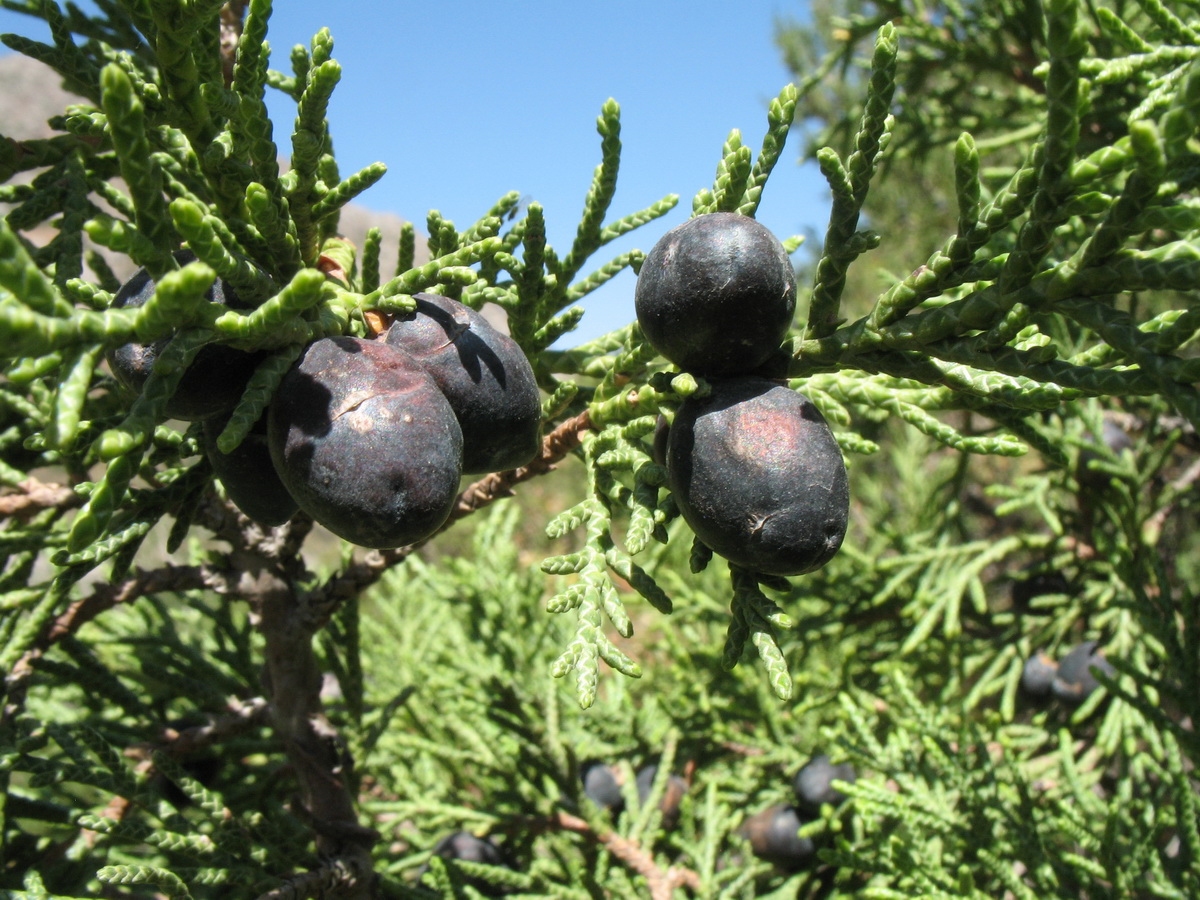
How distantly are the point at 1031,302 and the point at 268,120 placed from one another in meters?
1.07

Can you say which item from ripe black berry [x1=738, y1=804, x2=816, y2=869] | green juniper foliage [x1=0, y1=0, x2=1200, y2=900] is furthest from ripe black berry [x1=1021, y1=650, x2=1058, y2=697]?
ripe black berry [x1=738, y1=804, x2=816, y2=869]

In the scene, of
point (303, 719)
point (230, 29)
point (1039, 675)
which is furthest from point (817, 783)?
point (230, 29)

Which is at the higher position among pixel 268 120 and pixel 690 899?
pixel 268 120

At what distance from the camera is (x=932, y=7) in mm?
6547

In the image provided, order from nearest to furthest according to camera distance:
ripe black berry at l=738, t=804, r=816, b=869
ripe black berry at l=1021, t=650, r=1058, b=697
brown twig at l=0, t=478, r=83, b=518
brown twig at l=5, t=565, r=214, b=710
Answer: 1. brown twig at l=5, t=565, r=214, b=710
2. brown twig at l=0, t=478, r=83, b=518
3. ripe black berry at l=738, t=804, r=816, b=869
4. ripe black berry at l=1021, t=650, r=1058, b=697

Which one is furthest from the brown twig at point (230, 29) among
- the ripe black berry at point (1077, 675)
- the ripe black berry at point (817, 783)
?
the ripe black berry at point (1077, 675)

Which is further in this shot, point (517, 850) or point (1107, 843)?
point (517, 850)

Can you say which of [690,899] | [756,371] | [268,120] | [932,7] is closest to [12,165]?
[268,120]

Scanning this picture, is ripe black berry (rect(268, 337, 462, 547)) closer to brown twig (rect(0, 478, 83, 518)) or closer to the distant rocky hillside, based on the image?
brown twig (rect(0, 478, 83, 518))

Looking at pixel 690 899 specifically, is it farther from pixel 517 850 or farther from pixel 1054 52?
pixel 1054 52

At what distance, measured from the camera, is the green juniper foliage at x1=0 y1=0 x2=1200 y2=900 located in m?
1.02

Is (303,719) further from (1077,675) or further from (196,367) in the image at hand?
(1077,675)

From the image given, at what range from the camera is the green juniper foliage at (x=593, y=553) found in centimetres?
102

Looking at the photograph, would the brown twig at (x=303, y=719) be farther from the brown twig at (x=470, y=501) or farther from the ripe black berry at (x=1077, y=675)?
the ripe black berry at (x=1077, y=675)
